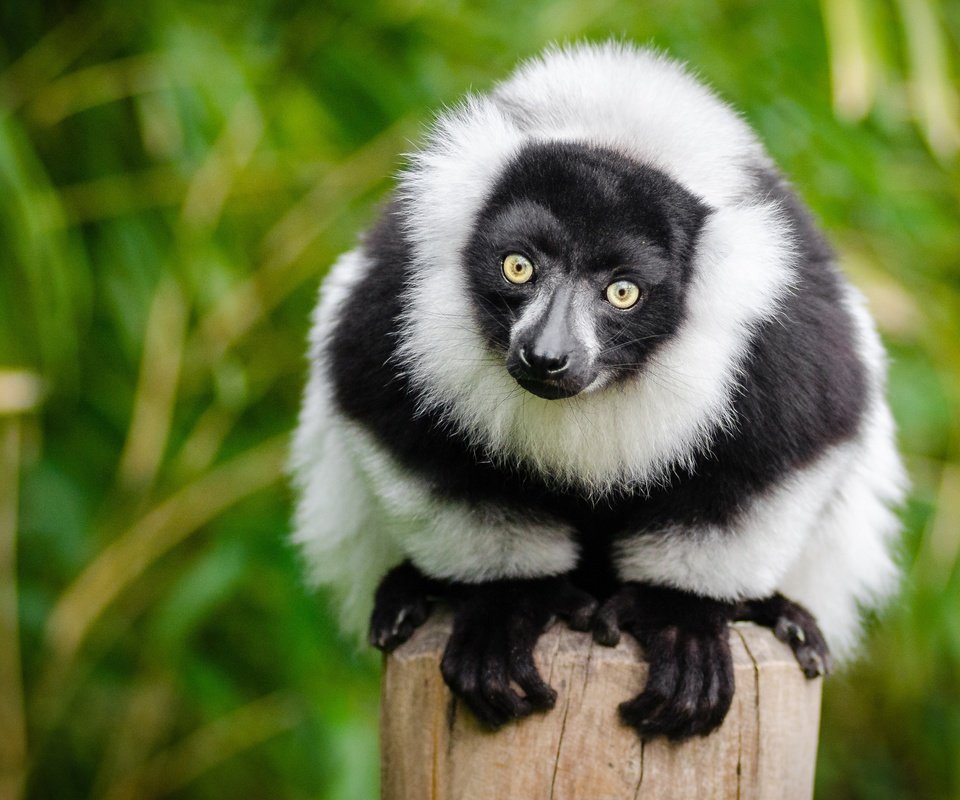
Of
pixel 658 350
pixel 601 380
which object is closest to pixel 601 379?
pixel 601 380

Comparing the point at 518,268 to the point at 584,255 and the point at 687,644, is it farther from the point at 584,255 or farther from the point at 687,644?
the point at 687,644

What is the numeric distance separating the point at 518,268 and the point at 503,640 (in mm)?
731

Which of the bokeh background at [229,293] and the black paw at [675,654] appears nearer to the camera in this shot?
the black paw at [675,654]

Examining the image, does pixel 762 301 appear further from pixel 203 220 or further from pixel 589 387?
pixel 203 220

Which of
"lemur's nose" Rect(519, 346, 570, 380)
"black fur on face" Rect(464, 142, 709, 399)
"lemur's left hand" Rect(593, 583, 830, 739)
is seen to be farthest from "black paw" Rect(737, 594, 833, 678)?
"lemur's nose" Rect(519, 346, 570, 380)

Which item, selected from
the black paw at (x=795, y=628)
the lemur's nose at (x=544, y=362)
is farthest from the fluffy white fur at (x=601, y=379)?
the lemur's nose at (x=544, y=362)

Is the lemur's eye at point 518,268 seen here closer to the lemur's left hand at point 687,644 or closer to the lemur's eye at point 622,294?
the lemur's eye at point 622,294

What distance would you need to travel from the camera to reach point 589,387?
7.39 feet

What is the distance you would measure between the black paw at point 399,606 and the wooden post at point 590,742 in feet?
0.43

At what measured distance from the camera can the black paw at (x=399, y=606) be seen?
242cm

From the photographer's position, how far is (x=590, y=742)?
2.08 metres

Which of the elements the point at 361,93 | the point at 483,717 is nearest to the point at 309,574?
the point at 483,717

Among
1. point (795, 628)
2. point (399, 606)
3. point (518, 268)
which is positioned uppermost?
point (518, 268)

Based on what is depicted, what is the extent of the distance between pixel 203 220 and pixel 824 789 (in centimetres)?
402
